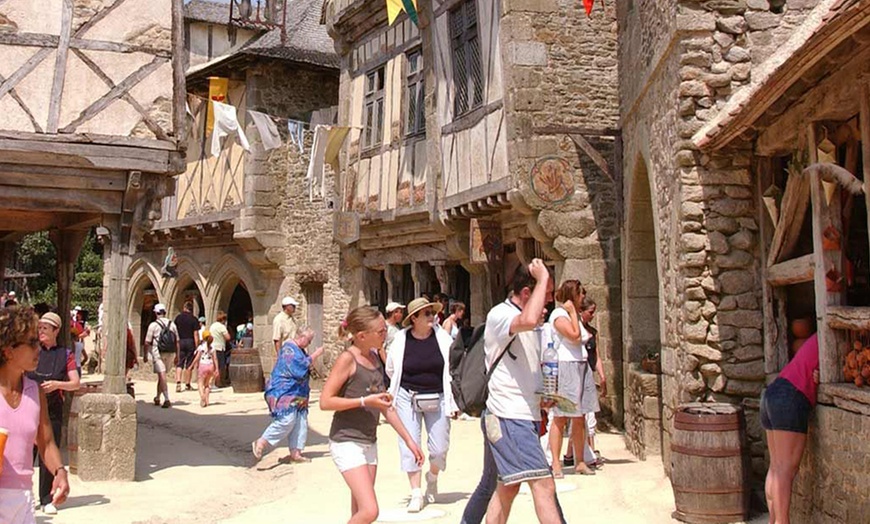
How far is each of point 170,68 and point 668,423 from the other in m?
5.35

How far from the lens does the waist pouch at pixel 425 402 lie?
6.36 m

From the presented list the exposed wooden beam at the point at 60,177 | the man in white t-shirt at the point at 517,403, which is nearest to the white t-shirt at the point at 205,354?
the exposed wooden beam at the point at 60,177

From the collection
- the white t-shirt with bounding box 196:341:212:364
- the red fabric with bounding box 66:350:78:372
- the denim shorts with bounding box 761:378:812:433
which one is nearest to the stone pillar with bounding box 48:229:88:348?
the white t-shirt with bounding box 196:341:212:364

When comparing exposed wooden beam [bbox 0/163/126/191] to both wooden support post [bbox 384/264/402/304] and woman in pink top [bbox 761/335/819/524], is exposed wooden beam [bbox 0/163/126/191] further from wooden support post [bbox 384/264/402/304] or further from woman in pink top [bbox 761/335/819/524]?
wooden support post [bbox 384/264/402/304]

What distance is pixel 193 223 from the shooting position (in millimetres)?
19109

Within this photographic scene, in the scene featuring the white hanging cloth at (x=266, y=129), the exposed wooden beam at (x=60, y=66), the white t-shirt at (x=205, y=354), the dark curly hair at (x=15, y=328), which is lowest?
the white t-shirt at (x=205, y=354)

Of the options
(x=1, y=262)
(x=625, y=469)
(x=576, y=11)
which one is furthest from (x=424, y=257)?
(x=625, y=469)

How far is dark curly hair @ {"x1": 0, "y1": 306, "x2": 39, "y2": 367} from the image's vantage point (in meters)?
3.60

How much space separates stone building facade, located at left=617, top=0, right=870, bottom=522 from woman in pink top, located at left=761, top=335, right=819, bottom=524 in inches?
3.9

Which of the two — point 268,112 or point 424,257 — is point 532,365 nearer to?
point 424,257

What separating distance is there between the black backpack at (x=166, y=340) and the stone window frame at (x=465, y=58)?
5788 mm

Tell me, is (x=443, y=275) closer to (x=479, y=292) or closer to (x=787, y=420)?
(x=479, y=292)

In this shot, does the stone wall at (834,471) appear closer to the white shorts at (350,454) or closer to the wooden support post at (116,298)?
the white shorts at (350,454)

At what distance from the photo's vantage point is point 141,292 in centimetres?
2259
